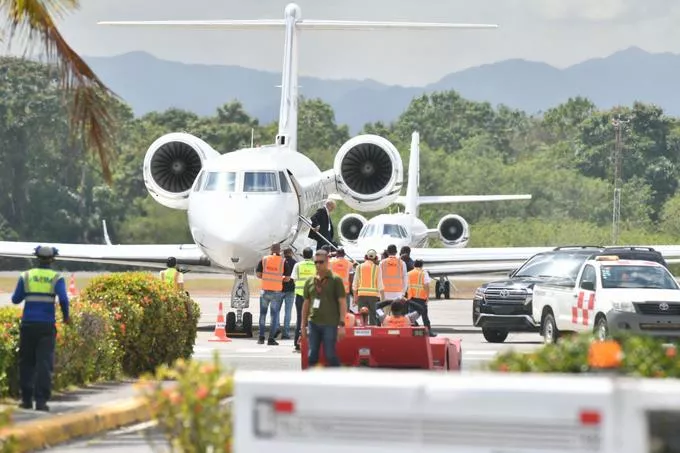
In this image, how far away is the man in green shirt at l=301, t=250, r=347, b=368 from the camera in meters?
16.3

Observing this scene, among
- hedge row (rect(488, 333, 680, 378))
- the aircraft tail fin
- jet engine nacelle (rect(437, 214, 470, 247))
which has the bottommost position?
hedge row (rect(488, 333, 680, 378))

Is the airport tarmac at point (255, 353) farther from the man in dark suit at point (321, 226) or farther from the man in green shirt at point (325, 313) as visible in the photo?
the man in dark suit at point (321, 226)

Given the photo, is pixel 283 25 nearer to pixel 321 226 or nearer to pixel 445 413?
pixel 321 226

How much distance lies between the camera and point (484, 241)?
84.1 metres

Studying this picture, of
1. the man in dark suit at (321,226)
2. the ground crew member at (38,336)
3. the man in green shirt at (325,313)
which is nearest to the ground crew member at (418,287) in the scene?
the man in dark suit at (321,226)

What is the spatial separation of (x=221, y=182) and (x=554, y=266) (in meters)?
6.22

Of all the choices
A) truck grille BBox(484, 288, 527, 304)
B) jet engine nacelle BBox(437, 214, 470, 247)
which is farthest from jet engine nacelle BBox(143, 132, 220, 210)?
jet engine nacelle BBox(437, 214, 470, 247)

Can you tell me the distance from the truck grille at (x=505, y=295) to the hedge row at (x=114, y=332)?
312 inches

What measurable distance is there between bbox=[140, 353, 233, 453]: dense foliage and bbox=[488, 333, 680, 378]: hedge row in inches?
72.6

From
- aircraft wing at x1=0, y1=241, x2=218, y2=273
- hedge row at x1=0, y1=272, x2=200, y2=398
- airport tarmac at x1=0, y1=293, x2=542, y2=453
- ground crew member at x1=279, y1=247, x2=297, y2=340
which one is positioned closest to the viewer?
airport tarmac at x1=0, y1=293, x2=542, y2=453

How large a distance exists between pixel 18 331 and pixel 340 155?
21251 millimetres

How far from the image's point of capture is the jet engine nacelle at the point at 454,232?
62406 millimetres

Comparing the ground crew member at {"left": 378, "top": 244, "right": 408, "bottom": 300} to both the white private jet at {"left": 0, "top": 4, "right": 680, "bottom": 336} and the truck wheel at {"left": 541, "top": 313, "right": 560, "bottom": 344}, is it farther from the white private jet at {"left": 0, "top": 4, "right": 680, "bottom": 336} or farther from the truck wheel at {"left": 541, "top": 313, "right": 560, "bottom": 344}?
the white private jet at {"left": 0, "top": 4, "right": 680, "bottom": 336}

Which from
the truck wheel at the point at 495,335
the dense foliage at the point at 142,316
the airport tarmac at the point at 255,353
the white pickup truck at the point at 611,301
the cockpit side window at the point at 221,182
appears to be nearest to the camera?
the airport tarmac at the point at 255,353
